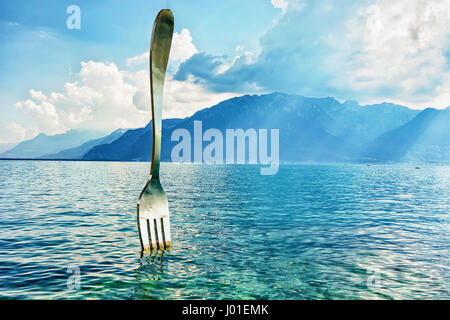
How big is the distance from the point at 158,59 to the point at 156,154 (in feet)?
7.12

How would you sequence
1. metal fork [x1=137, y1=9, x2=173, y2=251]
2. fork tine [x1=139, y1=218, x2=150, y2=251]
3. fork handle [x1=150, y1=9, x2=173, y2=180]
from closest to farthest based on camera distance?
1. fork handle [x1=150, y1=9, x2=173, y2=180]
2. metal fork [x1=137, y1=9, x2=173, y2=251]
3. fork tine [x1=139, y1=218, x2=150, y2=251]

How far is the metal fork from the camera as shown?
23.0 feet

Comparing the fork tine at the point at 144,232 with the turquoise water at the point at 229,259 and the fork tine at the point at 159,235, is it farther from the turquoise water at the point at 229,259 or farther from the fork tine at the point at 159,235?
the turquoise water at the point at 229,259

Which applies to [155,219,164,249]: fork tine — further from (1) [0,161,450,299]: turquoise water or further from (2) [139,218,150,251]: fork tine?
(1) [0,161,450,299]: turquoise water

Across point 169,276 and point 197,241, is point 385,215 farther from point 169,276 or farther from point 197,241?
point 169,276

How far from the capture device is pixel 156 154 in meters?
7.98

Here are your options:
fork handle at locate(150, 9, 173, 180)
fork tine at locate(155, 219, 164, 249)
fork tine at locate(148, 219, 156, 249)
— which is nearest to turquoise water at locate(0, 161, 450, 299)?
fork tine at locate(155, 219, 164, 249)

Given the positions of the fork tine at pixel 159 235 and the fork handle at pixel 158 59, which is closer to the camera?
the fork handle at pixel 158 59

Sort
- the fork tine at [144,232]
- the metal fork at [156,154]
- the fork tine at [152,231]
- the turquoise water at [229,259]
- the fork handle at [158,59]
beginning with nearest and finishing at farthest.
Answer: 1. the fork handle at [158,59]
2. the metal fork at [156,154]
3. the fork tine at [144,232]
4. the fork tine at [152,231]
5. the turquoise water at [229,259]

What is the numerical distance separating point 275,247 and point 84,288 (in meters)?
9.80

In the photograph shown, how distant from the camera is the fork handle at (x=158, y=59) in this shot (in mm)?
6891

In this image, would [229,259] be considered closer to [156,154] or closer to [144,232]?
[144,232]

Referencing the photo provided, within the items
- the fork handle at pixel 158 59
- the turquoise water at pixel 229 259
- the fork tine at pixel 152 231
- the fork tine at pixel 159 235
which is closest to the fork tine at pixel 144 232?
the fork tine at pixel 152 231
